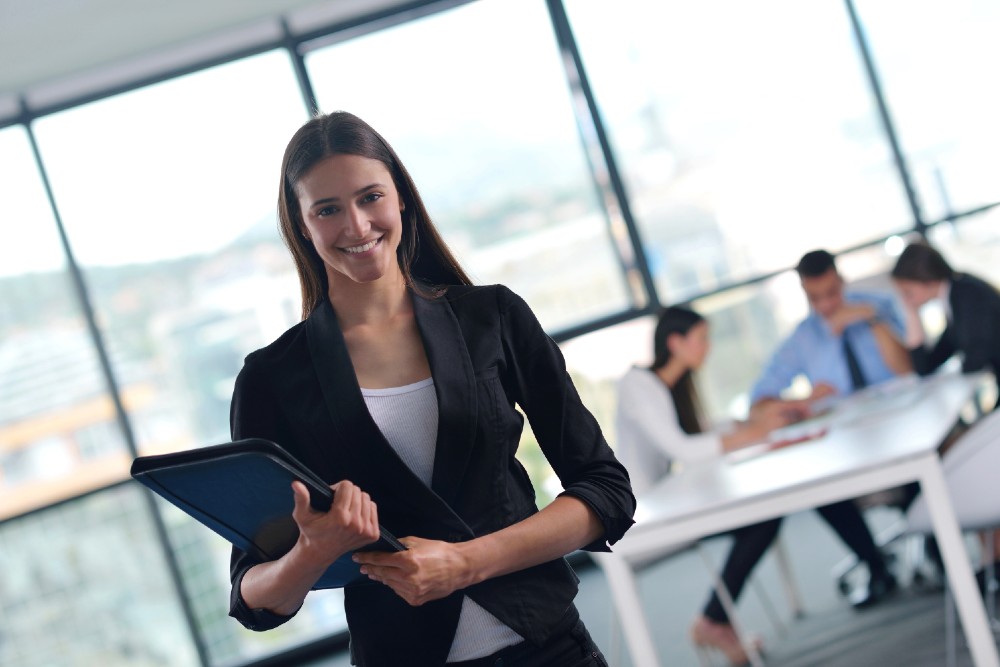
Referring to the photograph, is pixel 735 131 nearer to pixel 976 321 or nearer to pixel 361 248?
pixel 976 321

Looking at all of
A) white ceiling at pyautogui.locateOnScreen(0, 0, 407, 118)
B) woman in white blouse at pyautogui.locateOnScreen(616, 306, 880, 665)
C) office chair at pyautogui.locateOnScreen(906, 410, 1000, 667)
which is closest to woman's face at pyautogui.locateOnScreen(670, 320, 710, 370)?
woman in white blouse at pyautogui.locateOnScreen(616, 306, 880, 665)

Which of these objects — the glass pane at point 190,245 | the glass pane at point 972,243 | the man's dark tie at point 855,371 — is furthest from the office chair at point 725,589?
the glass pane at point 190,245

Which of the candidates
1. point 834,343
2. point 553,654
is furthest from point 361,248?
point 834,343

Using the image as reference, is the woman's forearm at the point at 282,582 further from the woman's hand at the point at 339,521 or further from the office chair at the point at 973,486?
the office chair at the point at 973,486

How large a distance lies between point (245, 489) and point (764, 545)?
343 centimetres

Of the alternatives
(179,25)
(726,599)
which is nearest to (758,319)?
(726,599)

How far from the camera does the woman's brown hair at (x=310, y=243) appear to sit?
124cm

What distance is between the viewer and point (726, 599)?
147 inches

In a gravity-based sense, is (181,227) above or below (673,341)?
above

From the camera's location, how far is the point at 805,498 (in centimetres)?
297

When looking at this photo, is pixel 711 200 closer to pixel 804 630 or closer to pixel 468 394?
pixel 804 630

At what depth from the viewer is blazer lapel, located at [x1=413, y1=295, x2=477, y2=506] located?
1.20m

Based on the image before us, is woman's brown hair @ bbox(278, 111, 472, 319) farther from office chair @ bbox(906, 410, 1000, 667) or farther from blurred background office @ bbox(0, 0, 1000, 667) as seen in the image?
blurred background office @ bbox(0, 0, 1000, 667)

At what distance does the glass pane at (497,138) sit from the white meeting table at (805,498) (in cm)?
280
